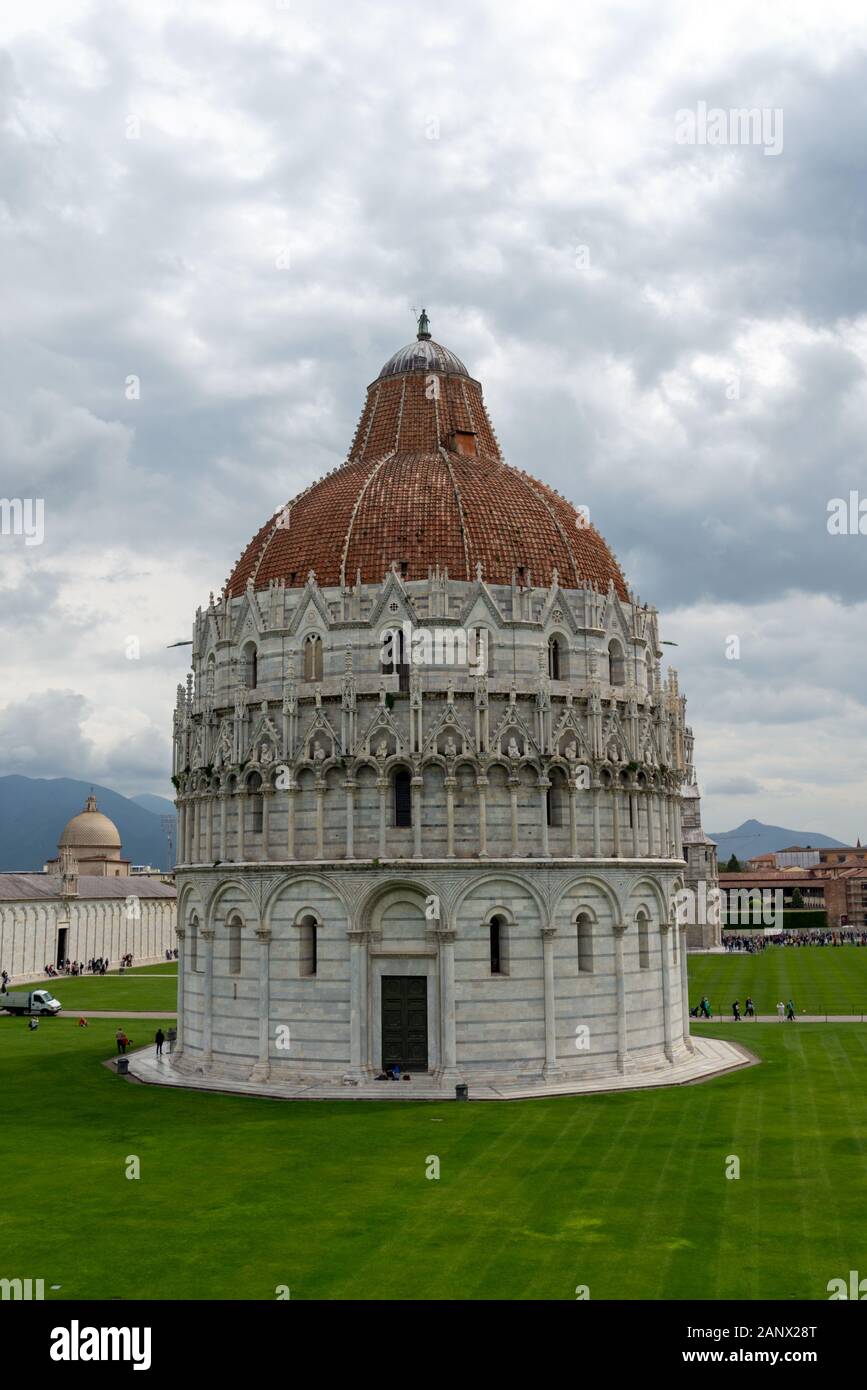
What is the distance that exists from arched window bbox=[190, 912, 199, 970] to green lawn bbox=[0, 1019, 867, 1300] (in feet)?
20.6

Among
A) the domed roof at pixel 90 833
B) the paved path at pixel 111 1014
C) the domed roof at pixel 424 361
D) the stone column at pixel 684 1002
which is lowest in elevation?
the paved path at pixel 111 1014

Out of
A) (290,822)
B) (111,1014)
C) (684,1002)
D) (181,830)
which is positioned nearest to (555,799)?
(290,822)

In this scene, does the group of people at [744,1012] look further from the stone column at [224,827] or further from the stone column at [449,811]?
the stone column at [224,827]

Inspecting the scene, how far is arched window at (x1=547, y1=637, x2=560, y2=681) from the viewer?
4978 cm

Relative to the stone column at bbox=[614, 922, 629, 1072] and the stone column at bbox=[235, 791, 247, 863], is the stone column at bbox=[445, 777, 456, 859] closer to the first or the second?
the stone column at bbox=[614, 922, 629, 1072]

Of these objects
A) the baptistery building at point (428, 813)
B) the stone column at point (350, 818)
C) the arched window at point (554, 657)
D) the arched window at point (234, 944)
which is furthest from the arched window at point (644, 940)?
the arched window at point (234, 944)

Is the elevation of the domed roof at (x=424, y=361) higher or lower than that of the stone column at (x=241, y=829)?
higher

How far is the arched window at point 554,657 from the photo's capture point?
49781 millimetres

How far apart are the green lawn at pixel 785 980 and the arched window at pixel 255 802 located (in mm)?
35363

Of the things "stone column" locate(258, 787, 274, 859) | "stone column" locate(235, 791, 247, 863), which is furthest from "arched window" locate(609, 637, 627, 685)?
"stone column" locate(235, 791, 247, 863)

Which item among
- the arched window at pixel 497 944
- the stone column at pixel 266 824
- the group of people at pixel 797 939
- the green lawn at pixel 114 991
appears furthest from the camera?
the group of people at pixel 797 939

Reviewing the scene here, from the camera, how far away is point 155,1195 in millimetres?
30766

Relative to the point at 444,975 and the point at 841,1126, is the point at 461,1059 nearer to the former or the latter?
the point at 444,975
